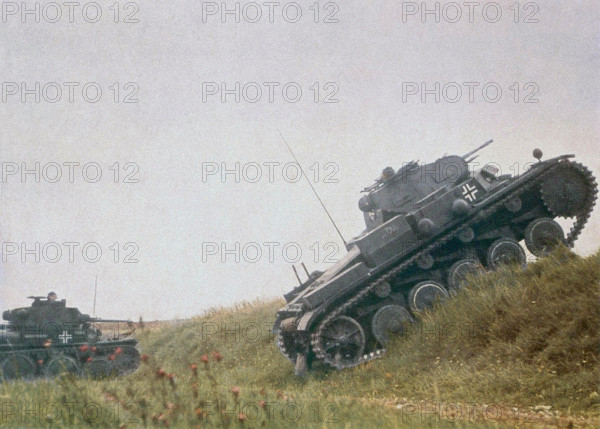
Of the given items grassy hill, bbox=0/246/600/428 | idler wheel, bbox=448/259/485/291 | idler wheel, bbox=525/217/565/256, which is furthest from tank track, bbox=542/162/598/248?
grassy hill, bbox=0/246/600/428

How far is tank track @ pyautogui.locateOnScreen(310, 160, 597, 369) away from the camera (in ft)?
44.1

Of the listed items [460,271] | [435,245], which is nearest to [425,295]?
[460,271]

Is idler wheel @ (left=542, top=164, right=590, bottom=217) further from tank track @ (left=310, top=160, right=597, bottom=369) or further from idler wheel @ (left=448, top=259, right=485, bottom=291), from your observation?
idler wheel @ (left=448, top=259, right=485, bottom=291)

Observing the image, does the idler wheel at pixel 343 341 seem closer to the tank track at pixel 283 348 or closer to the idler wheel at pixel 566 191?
the tank track at pixel 283 348

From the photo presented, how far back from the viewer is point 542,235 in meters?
15.3

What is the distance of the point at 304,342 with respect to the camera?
13.7 m

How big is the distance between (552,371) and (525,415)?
1481 millimetres

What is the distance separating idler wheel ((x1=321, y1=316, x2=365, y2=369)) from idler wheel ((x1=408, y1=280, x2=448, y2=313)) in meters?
1.43

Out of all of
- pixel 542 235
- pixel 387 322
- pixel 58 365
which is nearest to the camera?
pixel 387 322

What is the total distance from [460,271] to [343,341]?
10.5 feet

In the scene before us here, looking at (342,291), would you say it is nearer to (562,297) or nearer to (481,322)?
(481,322)

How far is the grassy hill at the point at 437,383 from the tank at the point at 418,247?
28.6 inches

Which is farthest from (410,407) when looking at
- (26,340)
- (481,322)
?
(26,340)

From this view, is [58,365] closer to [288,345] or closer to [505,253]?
[288,345]
